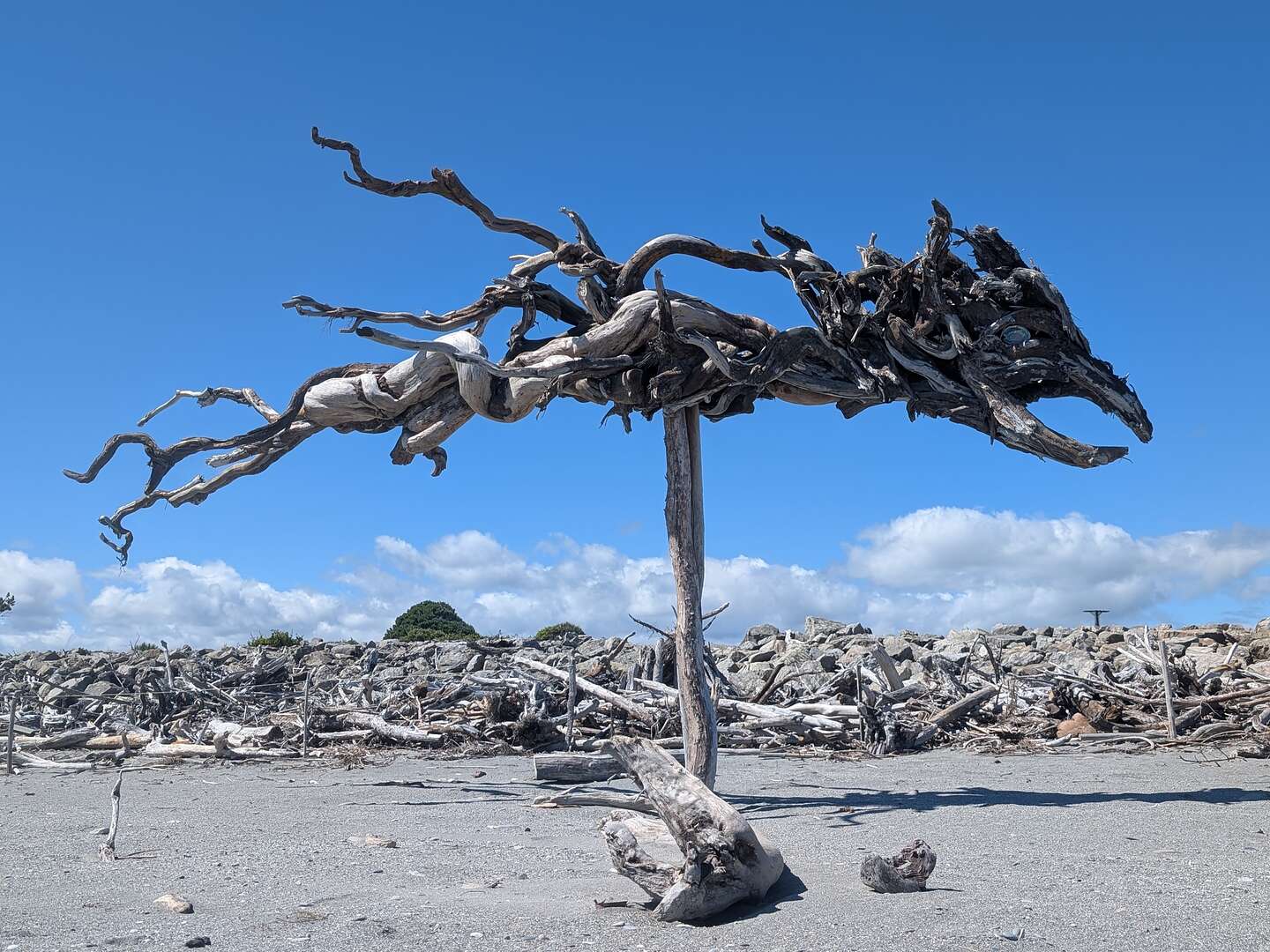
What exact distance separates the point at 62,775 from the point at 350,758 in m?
3.66

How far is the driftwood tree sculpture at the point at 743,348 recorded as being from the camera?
907 centimetres

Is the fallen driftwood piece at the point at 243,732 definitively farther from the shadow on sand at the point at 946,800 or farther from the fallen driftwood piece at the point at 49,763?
the shadow on sand at the point at 946,800

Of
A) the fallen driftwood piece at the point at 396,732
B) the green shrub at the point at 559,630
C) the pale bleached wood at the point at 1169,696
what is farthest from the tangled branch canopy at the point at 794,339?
the green shrub at the point at 559,630

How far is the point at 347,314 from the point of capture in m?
8.88

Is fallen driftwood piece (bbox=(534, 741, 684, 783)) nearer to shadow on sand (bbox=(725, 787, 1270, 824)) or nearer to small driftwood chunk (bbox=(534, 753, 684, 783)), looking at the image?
small driftwood chunk (bbox=(534, 753, 684, 783))

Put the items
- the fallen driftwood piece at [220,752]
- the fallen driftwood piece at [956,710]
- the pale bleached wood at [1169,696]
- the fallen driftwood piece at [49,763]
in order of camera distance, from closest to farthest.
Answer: the pale bleached wood at [1169,696], the fallen driftwood piece at [49,763], the fallen driftwood piece at [956,710], the fallen driftwood piece at [220,752]

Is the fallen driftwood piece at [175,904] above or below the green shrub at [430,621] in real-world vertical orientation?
below

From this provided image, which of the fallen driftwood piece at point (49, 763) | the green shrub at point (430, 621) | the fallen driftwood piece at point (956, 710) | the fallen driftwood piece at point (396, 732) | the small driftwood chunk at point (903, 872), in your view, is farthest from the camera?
the green shrub at point (430, 621)

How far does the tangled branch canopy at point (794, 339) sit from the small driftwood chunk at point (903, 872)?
4.42m

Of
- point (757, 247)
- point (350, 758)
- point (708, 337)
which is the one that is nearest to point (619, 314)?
point (708, 337)

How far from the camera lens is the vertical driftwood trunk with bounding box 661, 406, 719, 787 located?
29.7 feet

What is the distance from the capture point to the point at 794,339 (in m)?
9.23

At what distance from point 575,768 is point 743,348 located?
5.37 m

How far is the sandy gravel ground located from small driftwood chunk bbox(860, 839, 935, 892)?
0.12 m
